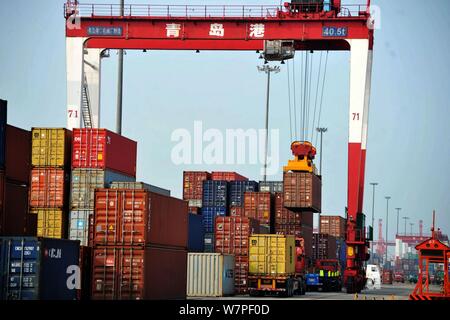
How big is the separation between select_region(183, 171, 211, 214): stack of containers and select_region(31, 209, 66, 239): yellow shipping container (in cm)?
2818

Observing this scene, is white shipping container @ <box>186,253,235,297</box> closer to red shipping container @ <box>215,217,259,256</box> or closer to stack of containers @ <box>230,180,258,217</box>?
red shipping container @ <box>215,217,259,256</box>

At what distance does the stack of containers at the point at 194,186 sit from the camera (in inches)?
2665

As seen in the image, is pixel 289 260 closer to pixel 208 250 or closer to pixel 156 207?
pixel 208 250

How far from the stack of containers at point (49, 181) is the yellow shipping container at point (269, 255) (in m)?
14.4

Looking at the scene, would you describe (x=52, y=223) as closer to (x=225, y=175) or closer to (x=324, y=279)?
(x=324, y=279)

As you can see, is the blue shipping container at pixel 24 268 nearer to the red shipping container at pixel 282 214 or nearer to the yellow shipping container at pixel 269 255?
the yellow shipping container at pixel 269 255

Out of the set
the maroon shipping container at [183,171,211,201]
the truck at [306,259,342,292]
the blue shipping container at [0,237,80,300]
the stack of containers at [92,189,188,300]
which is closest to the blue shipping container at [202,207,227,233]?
the maroon shipping container at [183,171,211,201]
